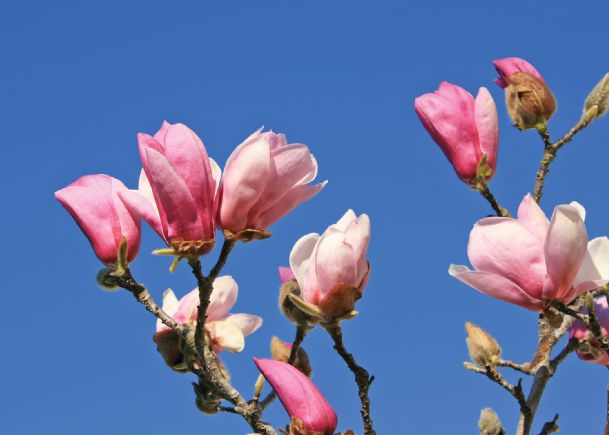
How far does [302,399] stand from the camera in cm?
175

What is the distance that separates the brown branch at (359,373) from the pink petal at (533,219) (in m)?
0.41

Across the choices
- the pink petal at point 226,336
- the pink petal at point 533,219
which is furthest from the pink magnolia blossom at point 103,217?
the pink petal at point 533,219

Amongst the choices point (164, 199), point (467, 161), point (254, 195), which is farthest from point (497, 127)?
point (164, 199)

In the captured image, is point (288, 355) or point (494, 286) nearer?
point (494, 286)

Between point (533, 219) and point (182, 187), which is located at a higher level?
point (182, 187)

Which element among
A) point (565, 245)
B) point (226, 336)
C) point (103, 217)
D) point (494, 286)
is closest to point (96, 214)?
point (103, 217)

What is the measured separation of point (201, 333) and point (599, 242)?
31.6 inches

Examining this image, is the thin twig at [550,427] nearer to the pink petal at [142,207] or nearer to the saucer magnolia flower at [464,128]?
the saucer magnolia flower at [464,128]

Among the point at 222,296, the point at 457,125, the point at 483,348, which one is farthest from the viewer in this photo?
the point at 222,296

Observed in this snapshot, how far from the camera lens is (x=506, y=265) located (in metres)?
1.81

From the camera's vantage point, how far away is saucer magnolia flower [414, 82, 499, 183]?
7.25 ft

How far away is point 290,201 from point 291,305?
279 mm

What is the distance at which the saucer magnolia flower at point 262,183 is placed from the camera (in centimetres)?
179

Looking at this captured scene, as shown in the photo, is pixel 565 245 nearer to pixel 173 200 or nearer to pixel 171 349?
pixel 173 200
